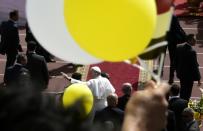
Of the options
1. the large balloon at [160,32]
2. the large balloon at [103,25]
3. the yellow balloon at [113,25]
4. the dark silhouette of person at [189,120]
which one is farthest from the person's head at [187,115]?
the yellow balloon at [113,25]

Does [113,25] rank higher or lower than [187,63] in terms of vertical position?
higher

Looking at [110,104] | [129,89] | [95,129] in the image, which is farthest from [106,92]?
[95,129]

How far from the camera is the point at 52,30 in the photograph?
4.25 m

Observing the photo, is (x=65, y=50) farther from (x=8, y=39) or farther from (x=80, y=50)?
(x=8, y=39)

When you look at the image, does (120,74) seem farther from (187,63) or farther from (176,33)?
(187,63)

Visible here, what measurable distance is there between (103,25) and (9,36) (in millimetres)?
6963

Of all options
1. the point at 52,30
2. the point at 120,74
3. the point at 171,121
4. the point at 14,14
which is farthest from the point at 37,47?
the point at 52,30

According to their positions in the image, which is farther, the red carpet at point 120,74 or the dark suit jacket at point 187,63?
the red carpet at point 120,74

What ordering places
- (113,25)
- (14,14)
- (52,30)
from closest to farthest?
(113,25) < (52,30) < (14,14)

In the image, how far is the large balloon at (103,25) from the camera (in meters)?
3.60

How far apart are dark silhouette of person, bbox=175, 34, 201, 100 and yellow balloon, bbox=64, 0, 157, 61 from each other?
213 inches

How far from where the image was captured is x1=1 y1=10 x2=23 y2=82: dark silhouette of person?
10289mm

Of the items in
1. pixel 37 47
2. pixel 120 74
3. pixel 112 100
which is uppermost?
pixel 112 100

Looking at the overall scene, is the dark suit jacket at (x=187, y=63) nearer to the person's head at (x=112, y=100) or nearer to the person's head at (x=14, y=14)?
the person's head at (x=112, y=100)
